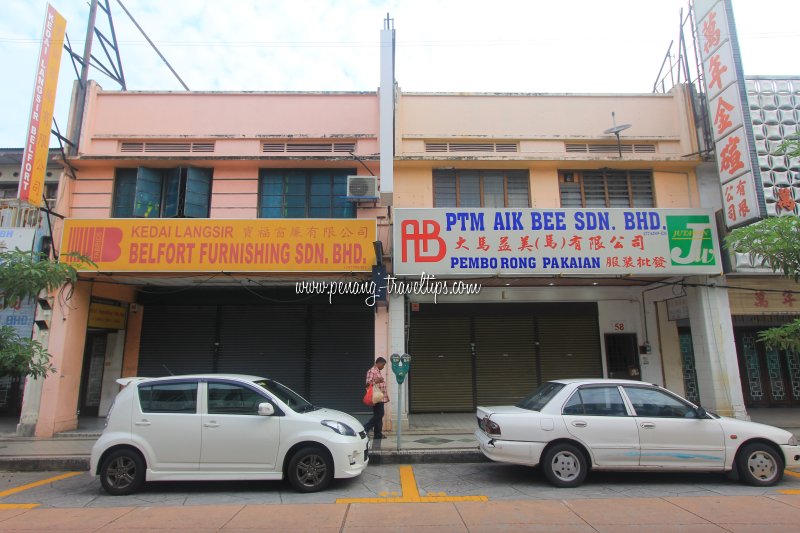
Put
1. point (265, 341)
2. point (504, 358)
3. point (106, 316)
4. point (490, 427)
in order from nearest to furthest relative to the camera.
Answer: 1. point (490, 427)
2. point (106, 316)
3. point (265, 341)
4. point (504, 358)

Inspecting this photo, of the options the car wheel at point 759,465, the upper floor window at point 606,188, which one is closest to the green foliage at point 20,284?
the upper floor window at point 606,188

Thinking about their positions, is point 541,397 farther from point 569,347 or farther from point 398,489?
point 569,347

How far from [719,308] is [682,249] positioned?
182cm

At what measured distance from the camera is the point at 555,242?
34.5 feet

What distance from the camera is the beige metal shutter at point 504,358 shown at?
1270cm

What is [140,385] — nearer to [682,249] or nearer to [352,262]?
[352,262]

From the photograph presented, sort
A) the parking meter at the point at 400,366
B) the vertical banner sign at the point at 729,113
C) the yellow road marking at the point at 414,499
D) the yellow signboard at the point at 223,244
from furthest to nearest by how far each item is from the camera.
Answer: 1. the yellow signboard at the point at 223,244
2. the vertical banner sign at the point at 729,113
3. the parking meter at the point at 400,366
4. the yellow road marking at the point at 414,499

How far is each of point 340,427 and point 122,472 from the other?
3.03 meters

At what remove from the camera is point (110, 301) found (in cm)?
1181

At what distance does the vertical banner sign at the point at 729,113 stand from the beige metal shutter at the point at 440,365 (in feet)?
22.5

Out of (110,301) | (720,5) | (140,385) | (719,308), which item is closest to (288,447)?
(140,385)

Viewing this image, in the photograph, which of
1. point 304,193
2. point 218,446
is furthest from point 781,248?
point 304,193

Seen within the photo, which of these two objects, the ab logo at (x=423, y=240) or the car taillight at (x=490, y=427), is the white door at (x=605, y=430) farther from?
the ab logo at (x=423, y=240)

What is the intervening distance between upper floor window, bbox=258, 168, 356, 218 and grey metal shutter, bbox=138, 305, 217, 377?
3444 millimetres
